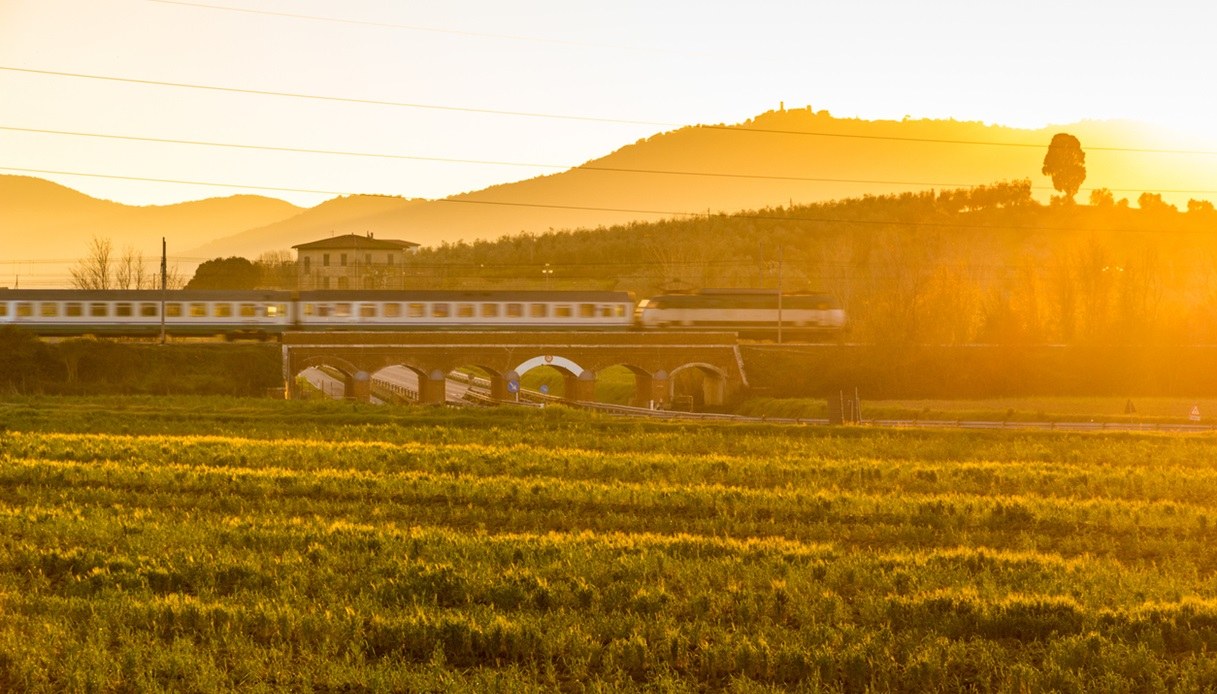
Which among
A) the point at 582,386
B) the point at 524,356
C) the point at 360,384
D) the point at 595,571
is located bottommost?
the point at 582,386

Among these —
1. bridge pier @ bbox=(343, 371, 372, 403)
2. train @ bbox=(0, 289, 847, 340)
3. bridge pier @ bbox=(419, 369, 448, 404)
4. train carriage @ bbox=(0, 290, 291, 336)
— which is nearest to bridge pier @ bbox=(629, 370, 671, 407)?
train @ bbox=(0, 289, 847, 340)

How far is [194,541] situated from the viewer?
21938 mm

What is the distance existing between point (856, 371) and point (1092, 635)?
6155cm

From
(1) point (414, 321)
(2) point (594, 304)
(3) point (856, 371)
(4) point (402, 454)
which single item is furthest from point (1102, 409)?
(4) point (402, 454)

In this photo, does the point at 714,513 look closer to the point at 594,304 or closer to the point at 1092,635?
the point at 1092,635

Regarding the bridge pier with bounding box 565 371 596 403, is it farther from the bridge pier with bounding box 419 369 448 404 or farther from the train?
the bridge pier with bounding box 419 369 448 404

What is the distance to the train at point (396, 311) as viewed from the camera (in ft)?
237

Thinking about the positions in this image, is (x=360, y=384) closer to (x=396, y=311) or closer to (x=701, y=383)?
(x=396, y=311)

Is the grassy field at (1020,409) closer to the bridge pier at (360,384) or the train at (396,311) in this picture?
the train at (396,311)

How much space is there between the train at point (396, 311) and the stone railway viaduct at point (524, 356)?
92.9 inches

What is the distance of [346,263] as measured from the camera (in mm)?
133125

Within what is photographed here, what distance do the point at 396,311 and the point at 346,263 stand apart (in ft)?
195

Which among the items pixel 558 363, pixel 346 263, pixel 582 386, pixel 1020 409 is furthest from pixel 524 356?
pixel 346 263

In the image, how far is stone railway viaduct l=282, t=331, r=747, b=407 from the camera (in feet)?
236
